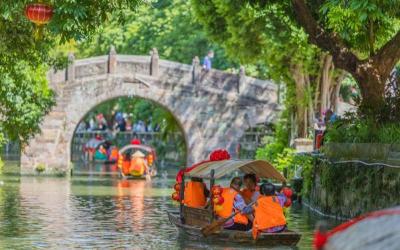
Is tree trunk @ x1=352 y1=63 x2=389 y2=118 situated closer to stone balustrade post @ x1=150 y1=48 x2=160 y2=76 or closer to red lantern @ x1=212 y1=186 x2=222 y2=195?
red lantern @ x1=212 y1=186 x2=222 y2=195

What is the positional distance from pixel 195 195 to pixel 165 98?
2831 centimetres

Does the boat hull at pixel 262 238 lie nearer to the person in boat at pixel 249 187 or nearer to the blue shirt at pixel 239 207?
the blue shirt at pixel 239 207

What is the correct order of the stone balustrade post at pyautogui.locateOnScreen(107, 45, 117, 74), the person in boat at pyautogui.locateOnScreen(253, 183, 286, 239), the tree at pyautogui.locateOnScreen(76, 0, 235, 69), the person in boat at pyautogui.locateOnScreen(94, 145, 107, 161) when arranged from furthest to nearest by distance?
the person in boat at pyautogui.locateOnScreen(94, 145, 107, 161) < the tree at pyautogui.locateOnScreen(76, 0, 235, 69) < the stone balustrade post at pyautogui.locateOnScreen(107, 45, 117, 74) < the person in boat at pyautogui.locateOnScreen(253, 183, 286, 239)

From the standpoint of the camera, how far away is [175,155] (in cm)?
5653

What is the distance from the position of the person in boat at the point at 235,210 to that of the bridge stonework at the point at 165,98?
27.8m

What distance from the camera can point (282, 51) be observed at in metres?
32.4

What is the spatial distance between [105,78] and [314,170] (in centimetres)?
2158

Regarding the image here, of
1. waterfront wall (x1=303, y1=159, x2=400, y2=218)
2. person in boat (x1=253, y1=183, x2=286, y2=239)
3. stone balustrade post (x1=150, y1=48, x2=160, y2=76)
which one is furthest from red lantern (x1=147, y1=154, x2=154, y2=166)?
person in boat (x1=253, y1=183, x2=286, y2=239)

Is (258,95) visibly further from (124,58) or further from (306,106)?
(306,106)

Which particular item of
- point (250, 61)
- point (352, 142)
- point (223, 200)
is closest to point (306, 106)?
point (250, 61)

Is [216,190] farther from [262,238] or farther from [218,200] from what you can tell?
[262,238]

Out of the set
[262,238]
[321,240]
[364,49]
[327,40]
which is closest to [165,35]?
[364,49]

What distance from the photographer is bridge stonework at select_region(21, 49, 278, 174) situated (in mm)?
45531

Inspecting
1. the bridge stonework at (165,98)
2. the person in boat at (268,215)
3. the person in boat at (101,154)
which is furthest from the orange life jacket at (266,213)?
the person in boat at (101,154)
